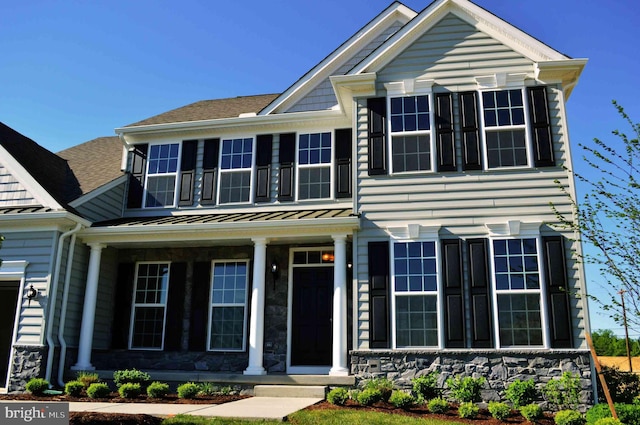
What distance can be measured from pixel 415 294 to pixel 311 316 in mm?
2559

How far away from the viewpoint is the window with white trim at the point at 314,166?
12086 millimetres

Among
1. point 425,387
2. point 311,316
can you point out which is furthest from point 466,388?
point 311,316

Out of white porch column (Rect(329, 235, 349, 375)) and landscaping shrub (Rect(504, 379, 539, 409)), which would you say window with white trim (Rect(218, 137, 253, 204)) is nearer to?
white porch column (Rect(329, 235, 349, 375))

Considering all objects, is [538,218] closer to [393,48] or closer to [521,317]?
[521,317]

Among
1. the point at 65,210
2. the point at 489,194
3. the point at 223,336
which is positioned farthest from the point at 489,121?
the point at 65,210

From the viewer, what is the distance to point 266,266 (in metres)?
12.1

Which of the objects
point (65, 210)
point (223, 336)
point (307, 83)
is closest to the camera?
point (65, 210)

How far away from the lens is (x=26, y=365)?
34.6 ft

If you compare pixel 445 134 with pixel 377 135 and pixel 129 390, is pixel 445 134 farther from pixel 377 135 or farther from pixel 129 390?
pixel 129 390

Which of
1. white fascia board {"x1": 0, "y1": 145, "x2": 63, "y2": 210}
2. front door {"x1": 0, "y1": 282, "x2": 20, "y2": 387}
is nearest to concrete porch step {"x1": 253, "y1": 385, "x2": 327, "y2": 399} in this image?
white fascia board {"x1": 0, "y1": 145, "x2": 63, "y2": 210}

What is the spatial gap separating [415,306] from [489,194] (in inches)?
97.8

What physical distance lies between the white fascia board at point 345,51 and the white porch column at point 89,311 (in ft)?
17.6

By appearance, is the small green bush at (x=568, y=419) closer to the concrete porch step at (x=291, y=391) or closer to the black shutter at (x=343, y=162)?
the concrete porch step at (x=291, y=391)

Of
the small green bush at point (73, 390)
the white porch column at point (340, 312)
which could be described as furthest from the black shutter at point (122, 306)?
the white porch column at point (340, 312)
